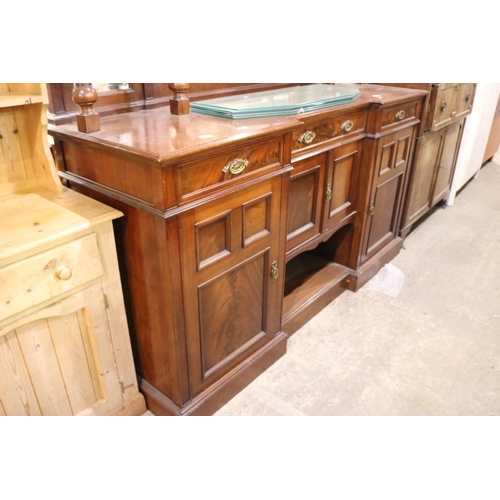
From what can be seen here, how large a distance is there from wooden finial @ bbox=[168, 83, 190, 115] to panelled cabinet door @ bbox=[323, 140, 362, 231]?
0.67 meters

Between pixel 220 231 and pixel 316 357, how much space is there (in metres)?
0.87

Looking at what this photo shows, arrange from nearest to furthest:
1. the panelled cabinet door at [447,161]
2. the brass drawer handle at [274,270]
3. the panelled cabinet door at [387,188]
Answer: the brass drawer handle at [274,270], the panelled cabinet door at [387,188], the panelled cabinet door at [447,161]

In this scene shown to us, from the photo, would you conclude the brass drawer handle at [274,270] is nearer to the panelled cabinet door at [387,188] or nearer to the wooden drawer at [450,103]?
the panelled cabinet door at [387,188]

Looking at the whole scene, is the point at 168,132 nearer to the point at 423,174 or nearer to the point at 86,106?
the point at 86,106

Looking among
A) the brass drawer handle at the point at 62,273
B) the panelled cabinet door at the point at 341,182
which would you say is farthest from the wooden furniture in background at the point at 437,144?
the brass drawer handle at the point at 62,273

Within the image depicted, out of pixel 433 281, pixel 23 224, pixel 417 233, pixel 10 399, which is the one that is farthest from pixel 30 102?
pixel 417 233

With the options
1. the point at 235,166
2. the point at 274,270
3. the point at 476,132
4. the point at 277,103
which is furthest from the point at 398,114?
the point at 476,132

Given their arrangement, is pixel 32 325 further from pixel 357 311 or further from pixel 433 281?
pixel 433 281

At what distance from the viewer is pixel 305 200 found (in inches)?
75.0

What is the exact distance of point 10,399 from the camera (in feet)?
4.04

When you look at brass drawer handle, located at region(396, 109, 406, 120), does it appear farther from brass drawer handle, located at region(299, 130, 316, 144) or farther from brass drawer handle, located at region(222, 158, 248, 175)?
brass drawer handle, located at region(222, 158, 248, 175)

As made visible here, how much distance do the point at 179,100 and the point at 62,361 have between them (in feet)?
3.03

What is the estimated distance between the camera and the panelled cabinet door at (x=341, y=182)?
1.99 meters

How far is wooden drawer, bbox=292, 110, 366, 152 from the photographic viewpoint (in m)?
1.71
